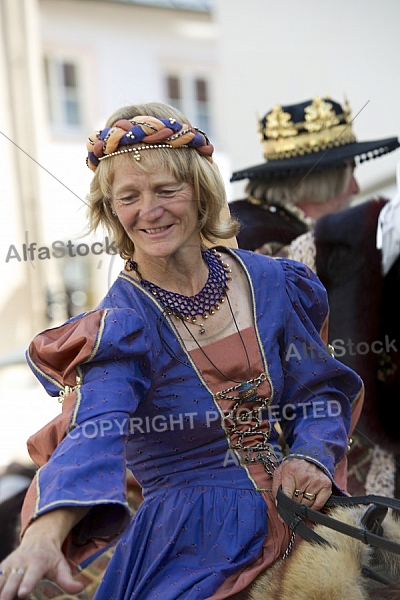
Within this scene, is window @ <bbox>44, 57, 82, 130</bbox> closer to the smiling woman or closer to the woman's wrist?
the smiling woman

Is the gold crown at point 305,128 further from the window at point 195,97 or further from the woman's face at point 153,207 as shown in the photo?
the window at point 195,97

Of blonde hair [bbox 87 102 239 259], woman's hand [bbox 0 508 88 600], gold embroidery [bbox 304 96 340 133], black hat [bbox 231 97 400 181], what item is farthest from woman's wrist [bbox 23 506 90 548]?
gold embroidery [bbox 304 96 340 133]

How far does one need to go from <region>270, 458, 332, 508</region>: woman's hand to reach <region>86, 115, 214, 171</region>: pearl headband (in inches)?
22.6

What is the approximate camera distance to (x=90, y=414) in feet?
4.38

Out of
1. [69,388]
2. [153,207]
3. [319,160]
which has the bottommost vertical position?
[69,388]

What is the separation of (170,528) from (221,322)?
37 cm

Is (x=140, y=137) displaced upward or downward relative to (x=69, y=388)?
upward

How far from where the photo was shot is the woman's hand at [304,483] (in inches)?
60.7

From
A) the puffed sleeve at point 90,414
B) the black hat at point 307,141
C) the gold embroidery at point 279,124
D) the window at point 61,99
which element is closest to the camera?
the puffed sleeve at point 90,414

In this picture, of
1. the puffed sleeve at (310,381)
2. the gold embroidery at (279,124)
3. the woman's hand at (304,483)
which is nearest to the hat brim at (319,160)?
the gold embroidery at (279,124)

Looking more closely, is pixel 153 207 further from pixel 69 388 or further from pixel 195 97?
pixel 195 97

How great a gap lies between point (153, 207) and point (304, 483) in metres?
0.54

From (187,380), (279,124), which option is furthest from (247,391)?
(279,124)

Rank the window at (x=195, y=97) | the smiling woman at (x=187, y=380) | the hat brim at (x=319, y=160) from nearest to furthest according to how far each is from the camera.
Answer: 1. the smiling woman at (x=187, y=380)
2. the hat brim at (x=319, y=160)
3. the window at (x=195, y=97)
